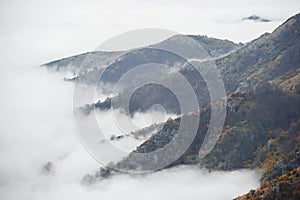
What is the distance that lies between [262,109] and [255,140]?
1417 centimetres

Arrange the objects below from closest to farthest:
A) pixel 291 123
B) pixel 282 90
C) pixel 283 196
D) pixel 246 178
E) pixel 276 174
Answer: pixel 283 196, pixel 276 174, pixel 246 178, pixel 291 123, pixel 282 90

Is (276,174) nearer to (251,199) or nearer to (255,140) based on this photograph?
(251,199)

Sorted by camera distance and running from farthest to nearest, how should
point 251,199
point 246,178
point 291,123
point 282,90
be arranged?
point 282,90, point 291,123, point 246,178, point 251,199

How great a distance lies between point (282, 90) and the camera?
199500mm

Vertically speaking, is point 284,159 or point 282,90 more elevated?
point 282,90

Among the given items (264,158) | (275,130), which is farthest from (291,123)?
(264,158)

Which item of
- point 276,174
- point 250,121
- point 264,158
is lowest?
point 276,174

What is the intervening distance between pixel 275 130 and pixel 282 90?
21.3 m

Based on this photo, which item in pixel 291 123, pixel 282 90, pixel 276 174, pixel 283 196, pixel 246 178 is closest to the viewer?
pixel 283 196

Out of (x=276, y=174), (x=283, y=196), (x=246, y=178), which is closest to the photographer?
(x=283, y=196)

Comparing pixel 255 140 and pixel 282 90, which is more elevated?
pixel 282 90

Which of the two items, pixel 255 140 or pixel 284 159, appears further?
pixel 255 140

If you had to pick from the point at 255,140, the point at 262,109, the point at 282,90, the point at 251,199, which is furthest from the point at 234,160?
the point at 251,199

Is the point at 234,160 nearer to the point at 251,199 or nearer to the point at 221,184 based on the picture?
the point at 221,184
